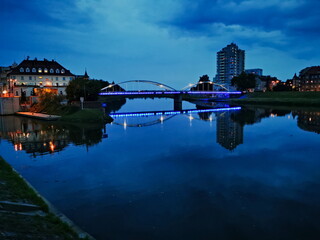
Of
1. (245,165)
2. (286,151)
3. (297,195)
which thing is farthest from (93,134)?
(297,195)

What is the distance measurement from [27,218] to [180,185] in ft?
29.8

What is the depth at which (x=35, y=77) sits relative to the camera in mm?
78500

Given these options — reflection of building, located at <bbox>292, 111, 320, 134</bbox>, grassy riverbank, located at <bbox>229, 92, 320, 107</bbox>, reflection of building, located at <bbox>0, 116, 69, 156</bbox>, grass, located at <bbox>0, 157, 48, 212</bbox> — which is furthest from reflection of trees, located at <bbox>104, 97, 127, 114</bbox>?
grass, located at <bbox>0, 157, 48, 212</bbox>

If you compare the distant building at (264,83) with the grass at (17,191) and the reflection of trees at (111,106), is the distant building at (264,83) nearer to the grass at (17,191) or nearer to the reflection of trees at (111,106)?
the reflection of trees at (111,106)

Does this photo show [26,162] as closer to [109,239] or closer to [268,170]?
[109,239]

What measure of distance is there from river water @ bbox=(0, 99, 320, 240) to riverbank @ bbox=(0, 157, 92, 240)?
1.29 metres

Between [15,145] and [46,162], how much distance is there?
10467mm

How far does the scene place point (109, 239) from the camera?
9.70 meters

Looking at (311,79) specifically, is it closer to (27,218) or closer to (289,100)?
(289,100)

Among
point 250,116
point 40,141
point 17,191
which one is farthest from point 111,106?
point 17,191

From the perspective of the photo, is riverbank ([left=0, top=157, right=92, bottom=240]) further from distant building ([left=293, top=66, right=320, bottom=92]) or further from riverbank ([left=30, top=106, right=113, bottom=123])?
distant building ([left=293, top=66, right=320, bottom=92])

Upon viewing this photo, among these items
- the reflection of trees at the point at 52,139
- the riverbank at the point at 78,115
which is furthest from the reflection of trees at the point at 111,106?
the reflection of trees at the point at 52,139

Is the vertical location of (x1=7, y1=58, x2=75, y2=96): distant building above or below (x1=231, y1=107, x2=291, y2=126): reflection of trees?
above

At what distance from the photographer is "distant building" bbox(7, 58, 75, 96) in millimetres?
75450
